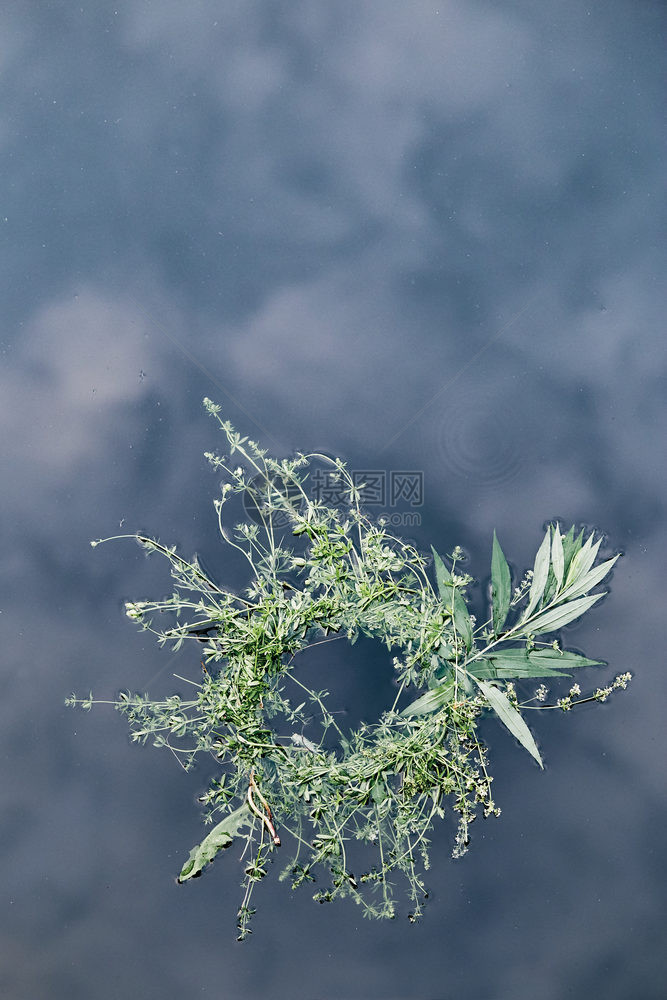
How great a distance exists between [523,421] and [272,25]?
1.50 metres

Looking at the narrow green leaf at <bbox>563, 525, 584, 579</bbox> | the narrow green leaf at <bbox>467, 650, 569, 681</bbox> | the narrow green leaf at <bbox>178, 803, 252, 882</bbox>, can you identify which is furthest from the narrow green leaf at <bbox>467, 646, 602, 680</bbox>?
A: the narrow green leaf at <bbox>178, 803, 252, 882</bbox>

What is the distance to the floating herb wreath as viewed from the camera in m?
1.60

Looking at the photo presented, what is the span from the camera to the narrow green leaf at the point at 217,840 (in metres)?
1.68

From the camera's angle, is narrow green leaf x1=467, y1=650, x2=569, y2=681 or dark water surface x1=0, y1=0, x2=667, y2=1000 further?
dark water surface x1=0, y1=0, x2=667, y2=1000

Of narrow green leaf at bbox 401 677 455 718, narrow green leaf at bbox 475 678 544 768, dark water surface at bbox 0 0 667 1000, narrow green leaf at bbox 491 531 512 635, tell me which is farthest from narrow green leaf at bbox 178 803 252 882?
narrow green leaf at bbox 491 531 512 635

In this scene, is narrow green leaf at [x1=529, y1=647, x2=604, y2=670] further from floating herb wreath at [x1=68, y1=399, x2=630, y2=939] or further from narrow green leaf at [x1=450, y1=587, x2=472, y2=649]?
narrow green leaf at [x1=450, y1=587, x2=472, y2=649]

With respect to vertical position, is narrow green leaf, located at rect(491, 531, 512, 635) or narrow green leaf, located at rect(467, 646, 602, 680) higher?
narrow green leaf, located at rect(491, 531, 512, 635)

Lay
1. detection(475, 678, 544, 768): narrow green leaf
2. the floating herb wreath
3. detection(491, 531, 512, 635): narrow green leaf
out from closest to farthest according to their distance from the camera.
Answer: the floating herb wreath, detection(475, 678, 544, 768): narrow green leaf, detection(491, 531, 512, 635): narrow green leaf

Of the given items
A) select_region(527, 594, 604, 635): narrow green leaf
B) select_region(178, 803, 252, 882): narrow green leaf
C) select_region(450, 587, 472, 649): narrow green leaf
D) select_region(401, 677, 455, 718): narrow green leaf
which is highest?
select_region(450, 587, 472, 649): narrow green leaf

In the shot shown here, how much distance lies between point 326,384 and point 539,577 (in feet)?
2.85

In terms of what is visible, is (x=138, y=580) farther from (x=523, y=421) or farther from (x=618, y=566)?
(x=618, y=566)

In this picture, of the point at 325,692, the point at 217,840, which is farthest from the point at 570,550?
the point at 217,840

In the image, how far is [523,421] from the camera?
2.18m

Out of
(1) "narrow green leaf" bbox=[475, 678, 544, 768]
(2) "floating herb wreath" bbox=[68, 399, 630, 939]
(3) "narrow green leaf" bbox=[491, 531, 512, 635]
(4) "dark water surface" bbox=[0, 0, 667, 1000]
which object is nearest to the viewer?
(2) "floating herb wreath" bbox=[68, 399, 630, 939]
